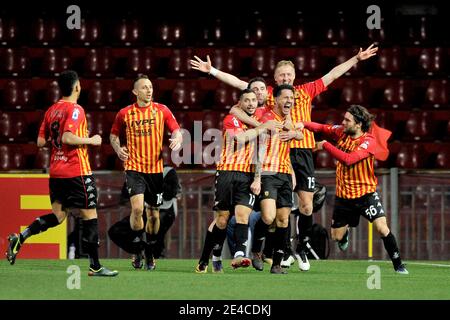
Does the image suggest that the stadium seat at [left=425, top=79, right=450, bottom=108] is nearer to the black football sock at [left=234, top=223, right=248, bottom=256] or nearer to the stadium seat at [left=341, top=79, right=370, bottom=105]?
the stadium seat at [left=341, top=79, right=370, bottom=105]

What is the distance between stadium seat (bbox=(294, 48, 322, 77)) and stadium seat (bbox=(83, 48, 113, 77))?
3383 mm

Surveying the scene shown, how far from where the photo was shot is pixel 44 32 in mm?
18672

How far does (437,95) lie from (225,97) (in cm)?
375

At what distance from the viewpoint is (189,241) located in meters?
14.4

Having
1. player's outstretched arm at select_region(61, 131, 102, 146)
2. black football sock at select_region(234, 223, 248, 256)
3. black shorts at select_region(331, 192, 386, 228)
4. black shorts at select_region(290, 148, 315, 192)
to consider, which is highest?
player's outstretched arm at select_region(61, 131, 102, 146)

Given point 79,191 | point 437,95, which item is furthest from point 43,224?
point 437,95

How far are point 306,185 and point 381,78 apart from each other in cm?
770

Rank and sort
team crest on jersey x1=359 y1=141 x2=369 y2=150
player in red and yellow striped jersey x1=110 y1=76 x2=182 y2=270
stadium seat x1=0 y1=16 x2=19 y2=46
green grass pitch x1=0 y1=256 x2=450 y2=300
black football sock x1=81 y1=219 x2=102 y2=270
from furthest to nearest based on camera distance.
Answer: stadium seat x1=0 y1=16 x2=19 y2=46, player in red and yellow striped jersey x1=110 y1=76 x2=182 y2=270, team crest on jersey x1=359 y1=141 x2=369 y2=150, black football sock x1=81 y1=219 x2=102 y2=270, green grass pitch x1=0 y1=256 x2=450 y2=300

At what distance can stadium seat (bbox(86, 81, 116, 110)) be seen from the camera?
17.8 metres

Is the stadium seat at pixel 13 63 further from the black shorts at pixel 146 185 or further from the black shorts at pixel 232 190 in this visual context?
the black shorts at pixel 232 190

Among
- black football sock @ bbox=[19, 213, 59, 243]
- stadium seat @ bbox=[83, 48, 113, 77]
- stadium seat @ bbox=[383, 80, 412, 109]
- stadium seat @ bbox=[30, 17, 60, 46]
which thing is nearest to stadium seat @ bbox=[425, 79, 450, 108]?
stadium seat @ bbox=[383, 80, 412, 109]

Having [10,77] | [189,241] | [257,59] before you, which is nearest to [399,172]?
[189,241]

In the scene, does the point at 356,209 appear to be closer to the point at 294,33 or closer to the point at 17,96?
the point at 294,33

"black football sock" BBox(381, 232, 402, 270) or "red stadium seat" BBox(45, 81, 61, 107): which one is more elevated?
"red stadium seat" BBox(45, 81, 61, 107)
